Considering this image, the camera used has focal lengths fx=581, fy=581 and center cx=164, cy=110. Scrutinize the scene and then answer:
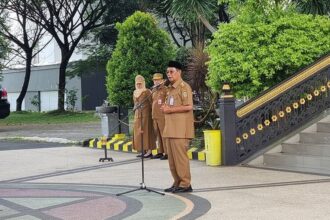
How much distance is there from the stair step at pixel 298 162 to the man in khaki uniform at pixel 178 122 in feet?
9.34

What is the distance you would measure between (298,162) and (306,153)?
1.01ft

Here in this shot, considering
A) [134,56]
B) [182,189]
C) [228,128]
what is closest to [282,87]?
[228,128]

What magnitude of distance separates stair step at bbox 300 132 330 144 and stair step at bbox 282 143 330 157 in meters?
0.18

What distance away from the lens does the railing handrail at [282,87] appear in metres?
11.1

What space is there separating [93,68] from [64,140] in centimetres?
1450

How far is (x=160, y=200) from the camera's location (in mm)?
7805

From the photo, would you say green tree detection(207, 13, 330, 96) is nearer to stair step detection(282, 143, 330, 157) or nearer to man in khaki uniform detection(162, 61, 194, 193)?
stair step detection(282, 143, 330, 157)

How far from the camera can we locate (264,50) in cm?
1175

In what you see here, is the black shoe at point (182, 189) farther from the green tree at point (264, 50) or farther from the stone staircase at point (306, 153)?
the green tree at point (264, 50)

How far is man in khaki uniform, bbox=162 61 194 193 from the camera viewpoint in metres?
8.05

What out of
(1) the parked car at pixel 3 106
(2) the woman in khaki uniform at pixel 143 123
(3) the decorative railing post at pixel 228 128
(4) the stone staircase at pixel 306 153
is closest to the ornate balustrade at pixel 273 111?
(3) the decorative railing post at pixel 228 128

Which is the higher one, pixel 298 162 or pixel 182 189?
pixel 298 162

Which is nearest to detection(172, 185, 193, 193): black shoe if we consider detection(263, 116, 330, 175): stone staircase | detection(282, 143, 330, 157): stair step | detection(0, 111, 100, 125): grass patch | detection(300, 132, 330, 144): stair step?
detection(263, 116, 330, 175): stone staircase

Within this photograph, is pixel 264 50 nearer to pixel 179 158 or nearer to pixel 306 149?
pixel 306 149
